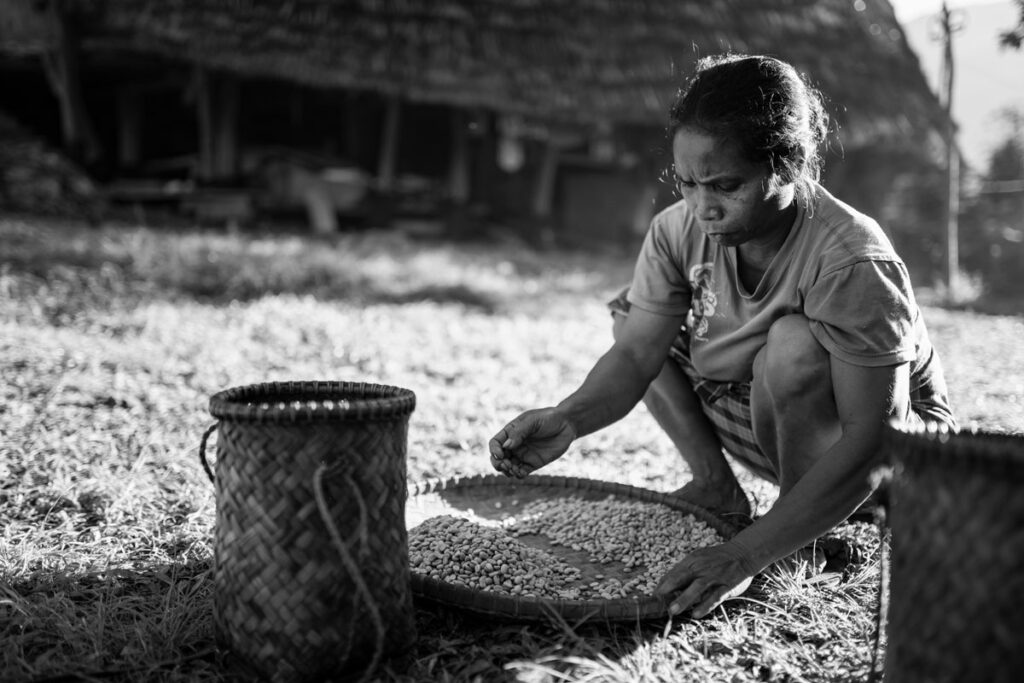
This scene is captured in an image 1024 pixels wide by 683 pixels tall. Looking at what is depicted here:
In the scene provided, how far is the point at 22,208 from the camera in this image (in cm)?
652

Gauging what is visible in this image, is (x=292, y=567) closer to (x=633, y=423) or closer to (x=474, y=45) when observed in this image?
(x=633, y=423)

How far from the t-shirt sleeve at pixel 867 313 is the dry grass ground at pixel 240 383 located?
568mm

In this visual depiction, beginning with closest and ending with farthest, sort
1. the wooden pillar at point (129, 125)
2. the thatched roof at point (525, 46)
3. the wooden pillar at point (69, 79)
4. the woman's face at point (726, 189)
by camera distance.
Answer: the woman's face at point (726, 189), the wooden pillar at point (69, 79), the thatched roof at point (525, 46), the wooden pillar at point (129, 125)

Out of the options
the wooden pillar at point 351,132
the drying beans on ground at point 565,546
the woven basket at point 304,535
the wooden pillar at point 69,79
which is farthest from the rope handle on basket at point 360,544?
the wooden pillar at point 351,132

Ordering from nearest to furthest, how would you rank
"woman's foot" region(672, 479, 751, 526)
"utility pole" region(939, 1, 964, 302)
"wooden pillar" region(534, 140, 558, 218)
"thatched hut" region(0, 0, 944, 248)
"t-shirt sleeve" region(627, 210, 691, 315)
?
"t-shirt sleeve" region(627, 210, 691, 315) → "woman's foot" region(672, 479, 751, 526) → "thatched hut" region(0, 0, 944, 248) → "utility pole" region(939, 1, 964, 302) → "wooden pillar" region(534, 140, 558, 218)

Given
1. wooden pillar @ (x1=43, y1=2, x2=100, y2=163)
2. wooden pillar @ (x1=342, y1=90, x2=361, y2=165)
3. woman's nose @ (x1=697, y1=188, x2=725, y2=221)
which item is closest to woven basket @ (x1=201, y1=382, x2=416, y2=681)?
woman's nose @ (x1=697, y1=188, x2=725, y2=221)

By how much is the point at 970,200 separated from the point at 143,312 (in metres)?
9.48

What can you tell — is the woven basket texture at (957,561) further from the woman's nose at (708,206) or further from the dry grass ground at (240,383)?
the woman's nose at (708,206)

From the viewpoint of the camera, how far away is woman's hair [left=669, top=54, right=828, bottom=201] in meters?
1.70

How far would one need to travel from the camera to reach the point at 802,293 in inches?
71.5

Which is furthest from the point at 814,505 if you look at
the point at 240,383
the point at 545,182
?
the point at 545,182

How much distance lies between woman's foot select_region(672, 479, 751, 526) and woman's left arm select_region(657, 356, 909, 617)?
0.60 meters

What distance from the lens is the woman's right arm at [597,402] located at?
1821 mm

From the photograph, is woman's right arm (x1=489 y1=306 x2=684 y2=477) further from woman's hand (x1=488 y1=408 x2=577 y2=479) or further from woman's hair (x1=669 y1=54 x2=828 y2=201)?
woman's hair (x1=669 y1=54 x2=828 y2=201)
